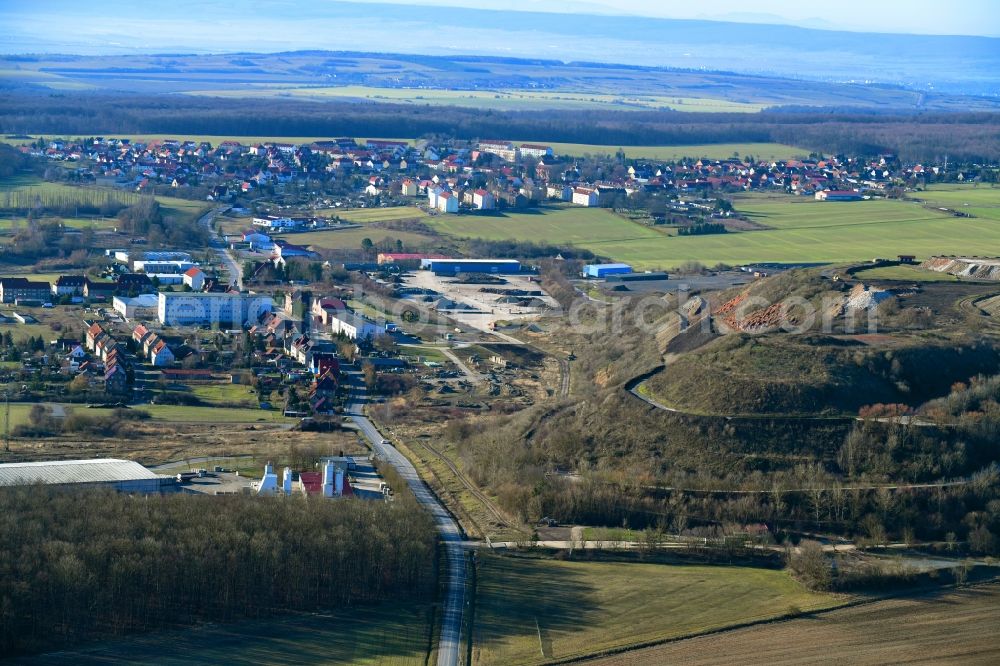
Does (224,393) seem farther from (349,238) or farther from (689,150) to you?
(689,150)

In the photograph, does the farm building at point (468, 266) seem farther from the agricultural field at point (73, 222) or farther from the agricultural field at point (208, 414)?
the agricultural field at point (208, 414)

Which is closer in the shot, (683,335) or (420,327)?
(683,335)

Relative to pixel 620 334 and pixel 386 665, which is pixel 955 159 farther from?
pixel 386 665

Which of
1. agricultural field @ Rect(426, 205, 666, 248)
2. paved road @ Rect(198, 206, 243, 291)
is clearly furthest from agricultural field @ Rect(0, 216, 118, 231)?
agricultural field @ Rect(426, 205, 666, 248)

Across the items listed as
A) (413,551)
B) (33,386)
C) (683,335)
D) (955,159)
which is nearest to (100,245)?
(33,386)

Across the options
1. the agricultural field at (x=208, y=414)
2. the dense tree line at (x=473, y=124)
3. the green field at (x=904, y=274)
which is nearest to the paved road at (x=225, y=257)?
the agricultural field at (x=208, y=414)

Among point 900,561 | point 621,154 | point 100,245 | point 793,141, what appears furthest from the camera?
point 793,141
